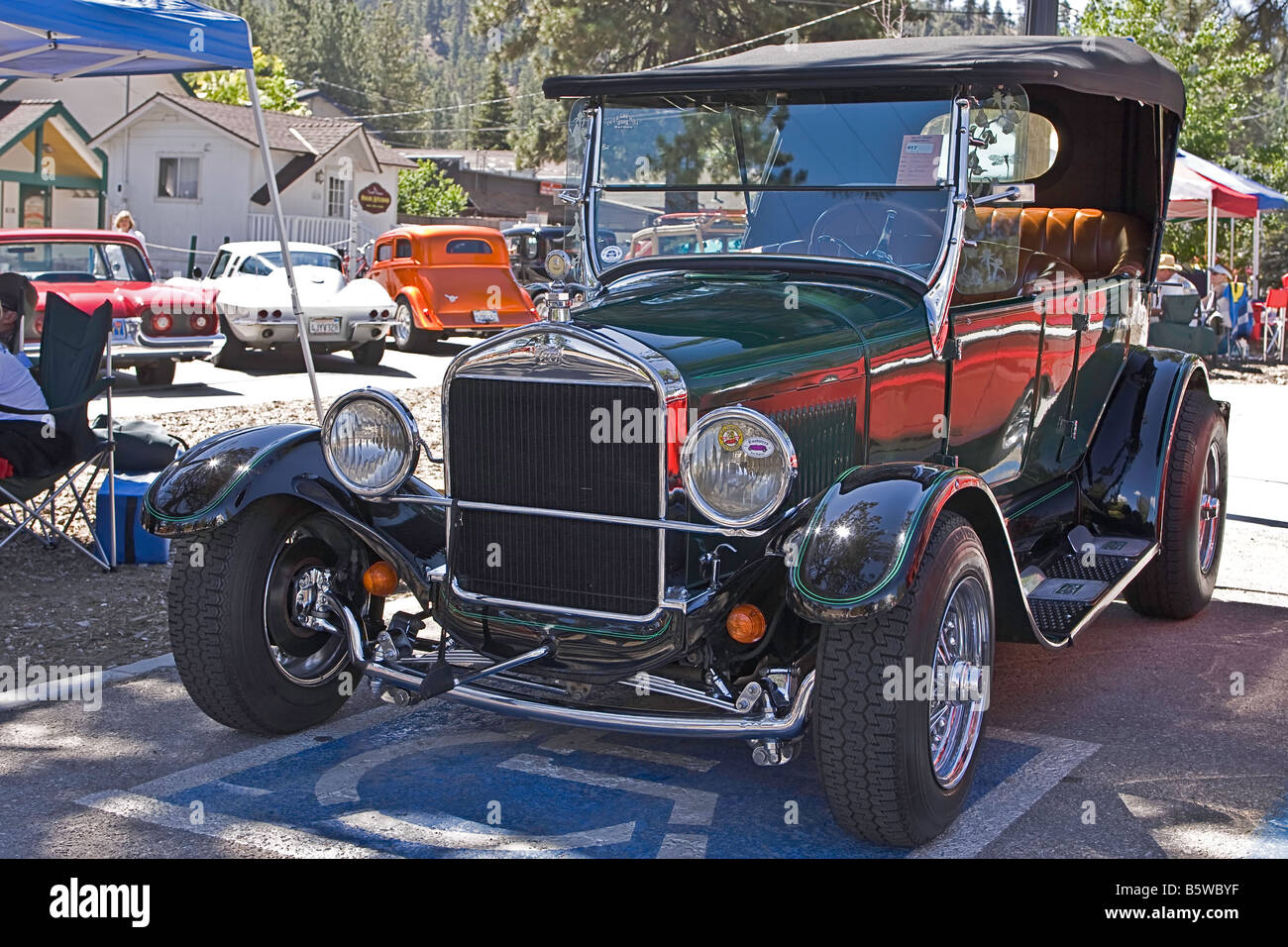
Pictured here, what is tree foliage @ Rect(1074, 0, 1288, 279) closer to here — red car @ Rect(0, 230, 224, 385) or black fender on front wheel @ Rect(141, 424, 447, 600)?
red car @ Rect(0, 230, 224, 385)

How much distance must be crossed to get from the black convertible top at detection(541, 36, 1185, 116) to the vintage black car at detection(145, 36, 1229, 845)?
0.02 meters

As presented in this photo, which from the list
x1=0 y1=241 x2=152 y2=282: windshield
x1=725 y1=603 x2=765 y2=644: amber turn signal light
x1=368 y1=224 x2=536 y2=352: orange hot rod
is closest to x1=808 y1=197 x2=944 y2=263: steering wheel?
x1=725 y1=603 x2=765 y2=644: amber turn signal light

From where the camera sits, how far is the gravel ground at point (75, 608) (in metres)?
5.41

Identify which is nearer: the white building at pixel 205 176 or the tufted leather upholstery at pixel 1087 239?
the tufted leather upholstery at pixel 1087 239

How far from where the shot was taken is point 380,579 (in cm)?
432

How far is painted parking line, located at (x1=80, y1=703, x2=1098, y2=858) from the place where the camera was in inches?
143

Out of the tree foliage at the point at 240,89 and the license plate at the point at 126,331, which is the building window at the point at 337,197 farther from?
the license plate at the point at 126,331

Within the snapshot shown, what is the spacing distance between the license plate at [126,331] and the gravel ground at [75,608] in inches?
218

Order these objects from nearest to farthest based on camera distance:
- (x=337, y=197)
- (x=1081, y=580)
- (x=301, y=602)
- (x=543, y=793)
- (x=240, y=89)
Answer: (x=543, y=793), (x=301, y=602), (x=1081, y=580), (x=337, y=197), (x=240, y=89)

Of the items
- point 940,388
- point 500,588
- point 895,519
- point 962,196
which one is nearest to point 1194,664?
point 940,388

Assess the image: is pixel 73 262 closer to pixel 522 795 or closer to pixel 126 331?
pixel 126 331

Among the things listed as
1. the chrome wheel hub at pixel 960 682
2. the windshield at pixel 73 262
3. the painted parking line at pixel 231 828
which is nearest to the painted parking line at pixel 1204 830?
the chrome wheel hub at pixel 960 682

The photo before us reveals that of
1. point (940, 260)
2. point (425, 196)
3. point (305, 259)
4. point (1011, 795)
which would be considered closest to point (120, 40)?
point (940, 260)

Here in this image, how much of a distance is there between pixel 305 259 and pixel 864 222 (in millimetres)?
13444
